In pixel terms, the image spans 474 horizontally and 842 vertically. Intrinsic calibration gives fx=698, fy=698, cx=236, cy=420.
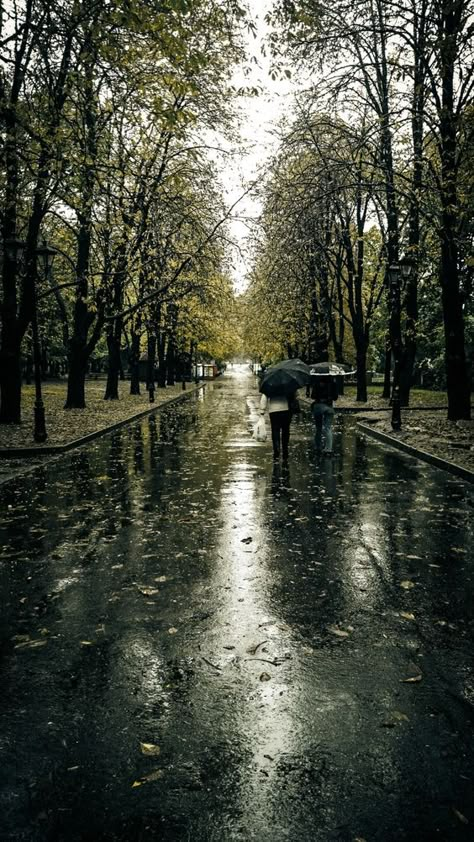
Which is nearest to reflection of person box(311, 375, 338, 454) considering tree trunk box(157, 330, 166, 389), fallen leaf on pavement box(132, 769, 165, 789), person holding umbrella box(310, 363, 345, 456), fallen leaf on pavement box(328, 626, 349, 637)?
person holding umbrella box(310, 363, 345, 456)

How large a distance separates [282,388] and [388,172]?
382 inches

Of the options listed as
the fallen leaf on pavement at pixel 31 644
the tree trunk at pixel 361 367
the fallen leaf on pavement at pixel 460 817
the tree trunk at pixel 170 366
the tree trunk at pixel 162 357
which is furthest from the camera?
the tree trunk at pixel 170 366

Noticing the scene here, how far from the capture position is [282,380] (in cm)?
1327

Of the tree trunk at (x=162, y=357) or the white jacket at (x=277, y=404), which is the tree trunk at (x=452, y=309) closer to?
the white jacket at (x=277, y=404)

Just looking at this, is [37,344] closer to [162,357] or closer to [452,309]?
[452,309]

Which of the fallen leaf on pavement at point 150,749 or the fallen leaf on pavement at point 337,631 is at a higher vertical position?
the fallen leaf on pavement at point 337,631

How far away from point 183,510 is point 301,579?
3.43 m

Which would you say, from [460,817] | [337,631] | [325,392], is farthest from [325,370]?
[460,817]

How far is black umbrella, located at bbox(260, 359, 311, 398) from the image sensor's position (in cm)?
1327

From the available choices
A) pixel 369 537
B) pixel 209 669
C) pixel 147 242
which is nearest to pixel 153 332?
pixel 147 242

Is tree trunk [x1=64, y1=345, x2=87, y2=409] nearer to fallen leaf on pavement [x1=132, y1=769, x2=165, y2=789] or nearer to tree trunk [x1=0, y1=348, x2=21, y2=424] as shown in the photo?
tree trunk [x1=0, y1=348, x2=21, y2=424]

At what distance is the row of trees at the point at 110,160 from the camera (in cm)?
1252

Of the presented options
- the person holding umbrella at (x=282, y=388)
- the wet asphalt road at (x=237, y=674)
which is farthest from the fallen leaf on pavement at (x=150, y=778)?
the person holding umbrella at (x=282, y=388)

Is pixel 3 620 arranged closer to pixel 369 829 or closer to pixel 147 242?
pixel 369 829
